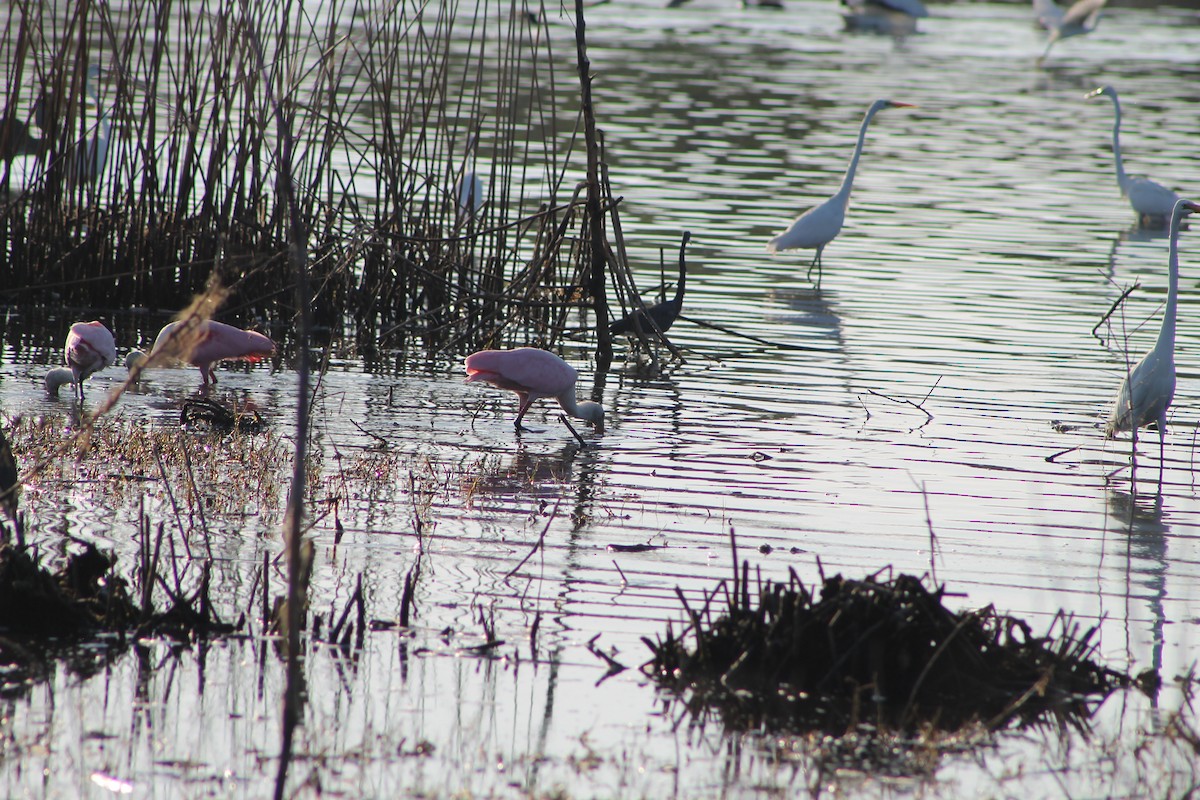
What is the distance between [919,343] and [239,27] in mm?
4588

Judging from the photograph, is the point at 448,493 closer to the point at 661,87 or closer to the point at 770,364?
the point at 770,364

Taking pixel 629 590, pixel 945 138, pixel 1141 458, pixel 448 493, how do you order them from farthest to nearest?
pixel 945 138 < pixel 1141 458 < pixel 448 493 < pixel 629 590

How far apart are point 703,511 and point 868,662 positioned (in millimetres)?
1824

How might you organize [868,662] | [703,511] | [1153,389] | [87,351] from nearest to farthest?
1. [868,662]
2. [703,511]
3. [1153,389]
4. [87,351]

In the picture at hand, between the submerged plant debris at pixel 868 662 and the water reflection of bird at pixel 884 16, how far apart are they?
35.4 m

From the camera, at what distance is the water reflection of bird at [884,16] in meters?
38.0

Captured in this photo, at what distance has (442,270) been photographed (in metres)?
9.09

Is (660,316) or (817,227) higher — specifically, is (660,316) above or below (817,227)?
below

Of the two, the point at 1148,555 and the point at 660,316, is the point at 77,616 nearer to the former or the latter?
the point at 1148,555

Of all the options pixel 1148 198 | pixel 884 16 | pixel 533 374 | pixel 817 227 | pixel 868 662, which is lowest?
pixel 868 662

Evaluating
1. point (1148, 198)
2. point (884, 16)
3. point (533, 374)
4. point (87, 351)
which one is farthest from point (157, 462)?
point (884, 16)

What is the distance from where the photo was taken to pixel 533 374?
730 centimetres

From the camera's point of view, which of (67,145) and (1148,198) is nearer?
(67,145)

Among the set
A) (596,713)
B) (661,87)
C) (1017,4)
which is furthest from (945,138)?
(1017,4)
